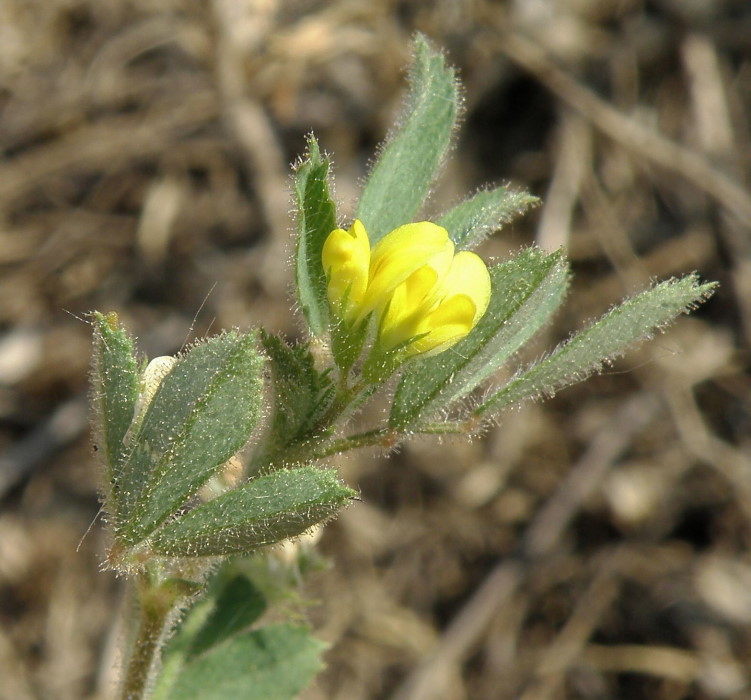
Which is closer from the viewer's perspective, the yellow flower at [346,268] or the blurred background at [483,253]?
the yellow flower at [346,268]

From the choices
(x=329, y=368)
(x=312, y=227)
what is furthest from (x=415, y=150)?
(x=329, y=368)

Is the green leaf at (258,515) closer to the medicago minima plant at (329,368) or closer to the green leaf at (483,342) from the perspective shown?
the medicago minima plant at (329,368)

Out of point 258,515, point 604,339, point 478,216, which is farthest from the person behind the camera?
point 478,216

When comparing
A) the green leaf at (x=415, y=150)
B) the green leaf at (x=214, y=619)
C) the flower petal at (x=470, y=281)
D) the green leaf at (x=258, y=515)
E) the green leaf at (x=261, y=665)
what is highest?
the green leaf at (x=415, y=150)

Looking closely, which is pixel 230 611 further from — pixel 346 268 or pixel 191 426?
pixel 346 268

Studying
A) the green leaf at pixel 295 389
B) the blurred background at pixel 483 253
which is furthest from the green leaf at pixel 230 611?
the blurred background at pixel 483 253

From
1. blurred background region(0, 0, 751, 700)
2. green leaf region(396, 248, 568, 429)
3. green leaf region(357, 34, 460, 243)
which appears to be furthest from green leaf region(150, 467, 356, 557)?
blurred background region(0, 0, 751, 700)

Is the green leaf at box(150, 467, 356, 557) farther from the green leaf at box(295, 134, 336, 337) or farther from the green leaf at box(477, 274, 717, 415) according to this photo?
the green leaf at box(477, 274, 717, 415)
